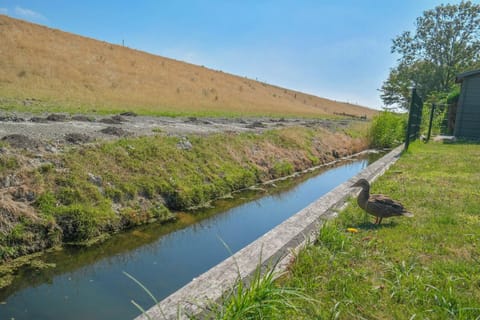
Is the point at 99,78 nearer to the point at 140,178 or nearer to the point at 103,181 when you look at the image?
the point at 140,178

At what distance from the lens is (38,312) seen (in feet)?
11.7

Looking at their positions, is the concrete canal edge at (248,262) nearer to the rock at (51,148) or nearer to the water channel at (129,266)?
the water channel at (129,266)

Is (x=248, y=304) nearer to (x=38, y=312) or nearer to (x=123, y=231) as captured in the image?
(x=38, y=312)

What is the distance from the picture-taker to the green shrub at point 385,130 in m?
19.6

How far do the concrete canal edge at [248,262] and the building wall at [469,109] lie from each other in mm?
16114

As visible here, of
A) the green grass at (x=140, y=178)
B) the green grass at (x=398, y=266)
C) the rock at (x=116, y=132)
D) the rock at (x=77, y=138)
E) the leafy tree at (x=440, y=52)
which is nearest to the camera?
the green grass at (x=398, y=266)

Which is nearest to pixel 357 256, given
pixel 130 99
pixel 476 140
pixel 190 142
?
pixel 190 142

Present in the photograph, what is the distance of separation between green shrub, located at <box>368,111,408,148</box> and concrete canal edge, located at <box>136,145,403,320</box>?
50.3 ft

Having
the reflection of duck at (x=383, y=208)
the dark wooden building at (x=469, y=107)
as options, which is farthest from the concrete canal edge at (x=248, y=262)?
the dark wooden building at (x=469, y=107)

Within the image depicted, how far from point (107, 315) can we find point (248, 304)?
1927 mm

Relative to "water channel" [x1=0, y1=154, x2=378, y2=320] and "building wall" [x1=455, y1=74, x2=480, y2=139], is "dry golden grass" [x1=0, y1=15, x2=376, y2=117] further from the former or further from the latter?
"building wall" [x1=455, y1=74, x2=480, y2=139]

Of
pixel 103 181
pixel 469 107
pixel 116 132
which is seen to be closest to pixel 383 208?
pixel 103 181

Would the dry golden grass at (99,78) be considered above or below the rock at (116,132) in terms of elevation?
above

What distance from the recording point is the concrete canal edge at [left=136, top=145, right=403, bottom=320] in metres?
2.59
